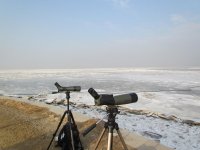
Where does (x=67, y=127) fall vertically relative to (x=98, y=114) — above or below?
above

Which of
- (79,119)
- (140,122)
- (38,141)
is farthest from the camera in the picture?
(140,122)

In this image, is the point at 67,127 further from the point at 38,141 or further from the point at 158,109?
the point at 158,109

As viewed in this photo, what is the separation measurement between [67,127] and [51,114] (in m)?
3.38

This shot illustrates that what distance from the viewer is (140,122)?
323 inches

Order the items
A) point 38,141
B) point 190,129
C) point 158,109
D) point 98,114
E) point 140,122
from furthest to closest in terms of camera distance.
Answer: point 158,109 → point 98,114 → point 140,122 → point 190,129 → point 38,141

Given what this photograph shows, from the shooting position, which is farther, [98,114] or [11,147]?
[98,114]

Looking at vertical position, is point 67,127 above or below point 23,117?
above

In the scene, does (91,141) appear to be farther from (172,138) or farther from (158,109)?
(158,109)

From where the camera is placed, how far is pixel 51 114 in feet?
25.3

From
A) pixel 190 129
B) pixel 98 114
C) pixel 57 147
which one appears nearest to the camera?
pixel 57 147

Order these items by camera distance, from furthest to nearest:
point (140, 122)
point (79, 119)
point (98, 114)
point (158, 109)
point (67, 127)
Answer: point (158, 109) → point (98, 114) → point (140, 122) → point (79, 119) → point (67, 127)

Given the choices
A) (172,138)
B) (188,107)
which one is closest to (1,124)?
(172,138)

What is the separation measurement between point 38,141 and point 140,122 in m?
3.92

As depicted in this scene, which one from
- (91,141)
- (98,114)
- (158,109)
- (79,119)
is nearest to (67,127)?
(91,141)
